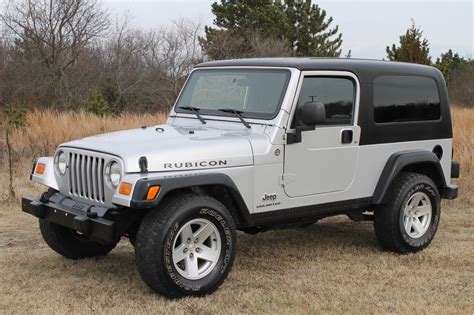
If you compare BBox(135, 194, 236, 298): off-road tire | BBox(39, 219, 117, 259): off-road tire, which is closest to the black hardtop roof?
BBox(135, 194, 236, 298): off-road tire

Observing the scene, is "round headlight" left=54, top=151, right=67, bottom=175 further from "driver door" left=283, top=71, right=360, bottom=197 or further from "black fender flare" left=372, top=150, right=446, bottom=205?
"black fender flare" left=372, top=150, right=446, bottom=205

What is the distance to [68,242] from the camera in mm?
5457

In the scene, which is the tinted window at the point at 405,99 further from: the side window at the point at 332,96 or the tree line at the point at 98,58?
the tree line at the point at 98,58

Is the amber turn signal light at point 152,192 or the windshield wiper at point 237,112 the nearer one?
the amber turn signal light at point 152,192

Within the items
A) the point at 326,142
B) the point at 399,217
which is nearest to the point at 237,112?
the point at 326,142

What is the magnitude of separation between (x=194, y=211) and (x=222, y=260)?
0.49m

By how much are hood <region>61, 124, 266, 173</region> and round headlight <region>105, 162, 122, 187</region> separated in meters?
0.09

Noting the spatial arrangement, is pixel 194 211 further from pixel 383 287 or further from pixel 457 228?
pixel 457 228

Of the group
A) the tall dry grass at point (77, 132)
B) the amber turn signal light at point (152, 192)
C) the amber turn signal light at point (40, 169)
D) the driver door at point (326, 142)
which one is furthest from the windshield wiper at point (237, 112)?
the tall dry grass at point (77, 132)

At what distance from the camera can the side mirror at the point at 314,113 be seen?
193 inches

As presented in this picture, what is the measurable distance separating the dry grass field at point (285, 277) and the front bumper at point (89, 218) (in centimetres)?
52

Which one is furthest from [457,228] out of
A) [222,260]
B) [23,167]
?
[23,167]

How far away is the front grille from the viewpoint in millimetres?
4570

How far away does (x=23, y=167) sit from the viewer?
34.1 ft
